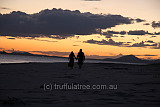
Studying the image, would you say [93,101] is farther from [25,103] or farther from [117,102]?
[25,103]

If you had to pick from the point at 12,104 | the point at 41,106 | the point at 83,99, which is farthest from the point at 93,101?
the point at 12,104

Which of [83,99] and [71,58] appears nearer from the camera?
[83,99]

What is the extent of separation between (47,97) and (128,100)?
2.51 meters

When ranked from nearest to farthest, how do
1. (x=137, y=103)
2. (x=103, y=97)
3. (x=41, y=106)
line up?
(x=41, y=106), (x=137, y=103), (x=103, y=97)

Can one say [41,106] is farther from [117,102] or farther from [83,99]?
[117,102]

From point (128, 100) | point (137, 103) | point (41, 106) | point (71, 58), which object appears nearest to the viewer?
point (41, 106)

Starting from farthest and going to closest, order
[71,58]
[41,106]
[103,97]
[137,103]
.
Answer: [71,58] < [103,97] < [137,103] < [41,106]

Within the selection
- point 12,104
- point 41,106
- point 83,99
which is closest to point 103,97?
point 83,99

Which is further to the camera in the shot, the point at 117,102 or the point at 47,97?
the point at 47,97

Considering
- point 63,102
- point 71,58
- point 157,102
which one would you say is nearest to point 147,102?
point 157,102

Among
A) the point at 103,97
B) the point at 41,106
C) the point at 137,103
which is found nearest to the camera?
the point at 41,106

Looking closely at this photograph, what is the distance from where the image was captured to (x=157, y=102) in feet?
25.2

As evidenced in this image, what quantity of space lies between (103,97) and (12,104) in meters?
2.92

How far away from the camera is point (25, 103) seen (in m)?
7.35
